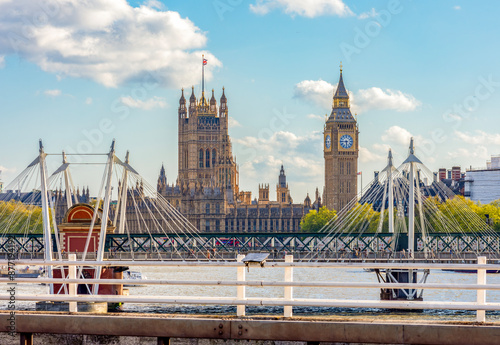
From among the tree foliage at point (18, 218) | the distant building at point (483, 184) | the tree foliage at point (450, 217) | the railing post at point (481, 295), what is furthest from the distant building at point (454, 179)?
the railing post at point (481, 295)

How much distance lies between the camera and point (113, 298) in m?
10.3

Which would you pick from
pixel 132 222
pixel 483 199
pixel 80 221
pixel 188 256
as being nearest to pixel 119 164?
pixel 80 221

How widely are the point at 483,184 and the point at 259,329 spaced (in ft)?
527

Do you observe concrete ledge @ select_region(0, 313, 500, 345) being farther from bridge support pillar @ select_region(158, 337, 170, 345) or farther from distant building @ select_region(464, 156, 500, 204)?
distant building @ select_region(464, 156, 500, 204)

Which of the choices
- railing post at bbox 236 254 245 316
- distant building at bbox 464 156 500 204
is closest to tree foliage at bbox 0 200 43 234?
railing post at bbox 236 254 245 316

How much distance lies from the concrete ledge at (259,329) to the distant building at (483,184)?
158 metres

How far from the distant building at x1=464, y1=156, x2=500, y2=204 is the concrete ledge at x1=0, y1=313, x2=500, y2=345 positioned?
15837 centimetres

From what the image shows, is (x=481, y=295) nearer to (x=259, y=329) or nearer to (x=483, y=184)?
(x=259, y=329)

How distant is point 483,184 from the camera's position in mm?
Answer: 164750

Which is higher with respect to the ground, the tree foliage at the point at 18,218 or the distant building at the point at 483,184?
the distant building at the point at 483,184

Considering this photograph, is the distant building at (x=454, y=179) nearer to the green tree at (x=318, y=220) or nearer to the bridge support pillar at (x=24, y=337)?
the green tree at (x=318, y=220)

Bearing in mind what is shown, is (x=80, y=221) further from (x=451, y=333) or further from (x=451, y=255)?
(x=451, y=333)

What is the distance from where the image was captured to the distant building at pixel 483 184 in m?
163

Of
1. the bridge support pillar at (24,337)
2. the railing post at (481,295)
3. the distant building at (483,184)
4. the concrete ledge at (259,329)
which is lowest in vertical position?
the bridge support pillar at (24,337)
